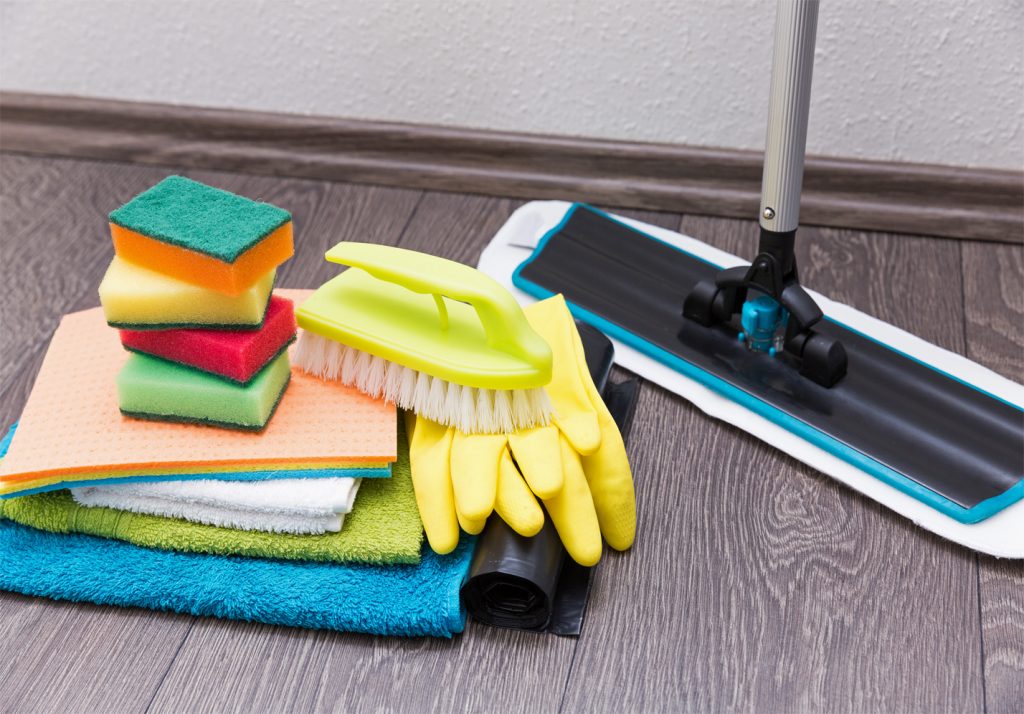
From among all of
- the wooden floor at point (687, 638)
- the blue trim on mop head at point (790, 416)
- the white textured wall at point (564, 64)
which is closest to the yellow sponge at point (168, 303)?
the wooden floor at point (687, 638)

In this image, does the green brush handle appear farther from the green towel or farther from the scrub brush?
the green towel

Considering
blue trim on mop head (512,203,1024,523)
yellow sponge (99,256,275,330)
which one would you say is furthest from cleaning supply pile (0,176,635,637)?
blue trim on mop head (512,203,1024,523)

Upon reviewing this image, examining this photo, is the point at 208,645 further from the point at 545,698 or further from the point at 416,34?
the point at 416,34

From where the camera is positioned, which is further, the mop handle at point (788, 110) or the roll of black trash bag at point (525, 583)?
the mop handle at point (788, 110)

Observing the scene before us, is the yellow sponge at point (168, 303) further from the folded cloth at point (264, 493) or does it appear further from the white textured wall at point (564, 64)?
the white textured wall at point (564, 64)

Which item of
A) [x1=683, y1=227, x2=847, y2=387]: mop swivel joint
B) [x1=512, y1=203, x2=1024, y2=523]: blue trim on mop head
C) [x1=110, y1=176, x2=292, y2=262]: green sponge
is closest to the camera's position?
[x1=110, y1=176, x2=292, y2=262]: green sponge

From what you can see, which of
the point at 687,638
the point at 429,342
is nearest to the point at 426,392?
the point at 429,342

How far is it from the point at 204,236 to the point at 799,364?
1.73ft

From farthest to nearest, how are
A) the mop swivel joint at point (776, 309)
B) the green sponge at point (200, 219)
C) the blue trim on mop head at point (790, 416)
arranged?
the mop swivel joint at point (776, 309) < the blue trim on mop head at point (790, 416) < the green sponge at point (200, 219)

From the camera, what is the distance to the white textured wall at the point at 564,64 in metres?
1.14

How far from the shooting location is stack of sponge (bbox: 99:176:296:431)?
773mm

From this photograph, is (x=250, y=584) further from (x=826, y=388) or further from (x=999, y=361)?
(x=999, y=361)

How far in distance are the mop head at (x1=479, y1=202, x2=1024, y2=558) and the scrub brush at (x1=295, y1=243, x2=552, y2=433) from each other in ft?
0.76

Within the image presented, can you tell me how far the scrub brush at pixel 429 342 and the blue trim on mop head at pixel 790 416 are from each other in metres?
0.22
